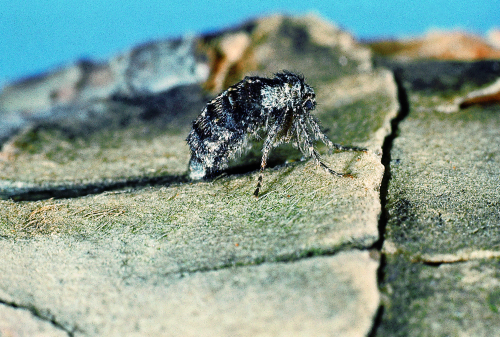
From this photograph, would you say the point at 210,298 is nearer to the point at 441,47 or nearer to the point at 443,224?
the point at 443,224

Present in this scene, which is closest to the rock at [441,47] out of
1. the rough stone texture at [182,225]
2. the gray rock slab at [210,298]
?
the rough stone texture at [182,225]

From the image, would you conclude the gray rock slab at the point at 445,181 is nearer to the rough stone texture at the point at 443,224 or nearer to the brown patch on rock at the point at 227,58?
the rough stone texture at the point at 443,224

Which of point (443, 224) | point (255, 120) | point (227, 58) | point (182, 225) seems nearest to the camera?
point (443, 224)

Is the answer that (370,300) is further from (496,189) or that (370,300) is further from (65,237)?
(65,237)

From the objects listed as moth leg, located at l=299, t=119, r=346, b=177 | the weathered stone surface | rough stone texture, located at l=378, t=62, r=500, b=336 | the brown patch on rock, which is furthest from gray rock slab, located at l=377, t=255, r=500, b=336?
the brown patch on rock

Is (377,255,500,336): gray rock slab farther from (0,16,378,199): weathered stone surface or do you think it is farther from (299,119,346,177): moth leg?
(0,16,378,199): weathered stone surface

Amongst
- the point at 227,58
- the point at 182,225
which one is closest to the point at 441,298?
the point at 182,225

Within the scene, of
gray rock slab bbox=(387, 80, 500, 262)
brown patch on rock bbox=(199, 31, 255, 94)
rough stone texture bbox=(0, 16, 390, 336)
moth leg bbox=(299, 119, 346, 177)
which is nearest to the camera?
rough stone texture bbox=(0, 16, 390, 336)
